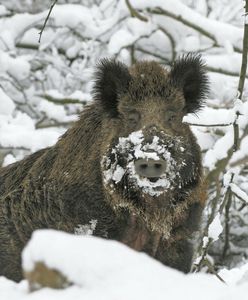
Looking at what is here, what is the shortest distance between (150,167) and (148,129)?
0.35 m

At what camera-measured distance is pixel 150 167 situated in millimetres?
4262

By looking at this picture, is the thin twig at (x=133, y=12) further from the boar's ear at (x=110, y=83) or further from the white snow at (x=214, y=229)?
the white snow at (x=214, y=229)

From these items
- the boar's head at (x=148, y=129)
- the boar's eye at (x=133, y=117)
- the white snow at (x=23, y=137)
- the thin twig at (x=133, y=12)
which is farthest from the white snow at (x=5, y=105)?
the boar's eye at (x=133, y=117)

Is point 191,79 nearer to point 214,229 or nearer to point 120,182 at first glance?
point 120,182

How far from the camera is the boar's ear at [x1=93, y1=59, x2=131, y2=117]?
507cm

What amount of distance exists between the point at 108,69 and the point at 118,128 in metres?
0.48

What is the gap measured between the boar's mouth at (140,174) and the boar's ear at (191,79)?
594 millimetres

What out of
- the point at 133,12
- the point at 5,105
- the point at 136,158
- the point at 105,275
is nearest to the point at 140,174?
the point at 136,158

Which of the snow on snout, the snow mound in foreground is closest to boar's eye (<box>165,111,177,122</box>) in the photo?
the snow on snout

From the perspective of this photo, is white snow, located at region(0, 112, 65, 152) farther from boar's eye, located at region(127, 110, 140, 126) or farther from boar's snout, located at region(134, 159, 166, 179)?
boar's snout, located at region(134, 159, 166, 179)

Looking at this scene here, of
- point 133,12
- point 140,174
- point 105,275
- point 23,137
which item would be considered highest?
point 133,12

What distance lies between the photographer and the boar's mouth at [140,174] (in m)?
4.45

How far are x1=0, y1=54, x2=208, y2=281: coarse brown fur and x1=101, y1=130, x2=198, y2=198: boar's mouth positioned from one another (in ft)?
Answer: 0.04

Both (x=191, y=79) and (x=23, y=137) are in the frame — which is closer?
(x=191, y=79)
